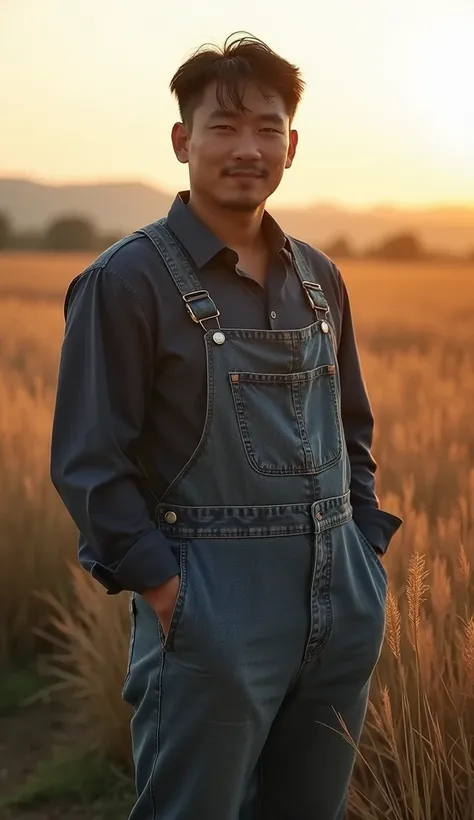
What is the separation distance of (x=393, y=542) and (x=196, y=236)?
44.7 inches

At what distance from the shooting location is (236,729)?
136 centimetres

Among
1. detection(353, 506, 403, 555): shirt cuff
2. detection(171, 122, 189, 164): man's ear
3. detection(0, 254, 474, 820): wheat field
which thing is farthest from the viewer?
detection(0, 254, 474, 820): wheat field

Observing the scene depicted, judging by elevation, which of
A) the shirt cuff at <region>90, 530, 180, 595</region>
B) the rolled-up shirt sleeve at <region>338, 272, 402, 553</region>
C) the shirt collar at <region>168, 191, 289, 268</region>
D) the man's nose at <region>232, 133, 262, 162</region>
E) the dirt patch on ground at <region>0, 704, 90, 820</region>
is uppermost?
the man's nose at <region>232, 133, 262, 162</region>

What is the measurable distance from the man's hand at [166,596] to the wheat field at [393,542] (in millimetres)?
355

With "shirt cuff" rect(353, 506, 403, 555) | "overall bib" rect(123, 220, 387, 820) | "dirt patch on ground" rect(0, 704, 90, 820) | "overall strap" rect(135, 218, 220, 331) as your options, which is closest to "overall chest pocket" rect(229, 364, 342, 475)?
"overall bib" rect(123, 220, 387, 820)

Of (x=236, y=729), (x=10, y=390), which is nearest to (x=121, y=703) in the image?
(x=236, y=729)

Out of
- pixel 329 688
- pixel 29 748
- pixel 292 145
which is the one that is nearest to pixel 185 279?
pixel 292 145

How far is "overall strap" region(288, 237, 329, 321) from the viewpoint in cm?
154

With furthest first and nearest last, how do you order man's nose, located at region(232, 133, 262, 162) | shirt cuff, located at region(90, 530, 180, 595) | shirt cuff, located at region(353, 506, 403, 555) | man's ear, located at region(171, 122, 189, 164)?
shirt cuff, located at region(353, 506, 403, 555)
man's ear, located at region(171, 122, 189, 164)
man's nose, located at region(232, 133, 262, 162)
shirt cuff, located at region(90, 530, 180, 595)

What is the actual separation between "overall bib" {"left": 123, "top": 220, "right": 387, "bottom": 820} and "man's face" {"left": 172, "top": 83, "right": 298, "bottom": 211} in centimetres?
12

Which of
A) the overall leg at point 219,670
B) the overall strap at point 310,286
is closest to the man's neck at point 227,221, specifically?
the overall strap at point 310,286

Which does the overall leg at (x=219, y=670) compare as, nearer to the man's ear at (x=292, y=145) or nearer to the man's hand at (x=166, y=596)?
the man's hand at (x=166, y=596)

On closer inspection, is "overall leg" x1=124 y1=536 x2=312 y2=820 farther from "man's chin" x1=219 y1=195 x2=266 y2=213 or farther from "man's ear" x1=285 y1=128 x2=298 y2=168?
"man's ear" x1=285 y1=128 x2=298 y2=168

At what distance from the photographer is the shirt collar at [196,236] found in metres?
1.41
